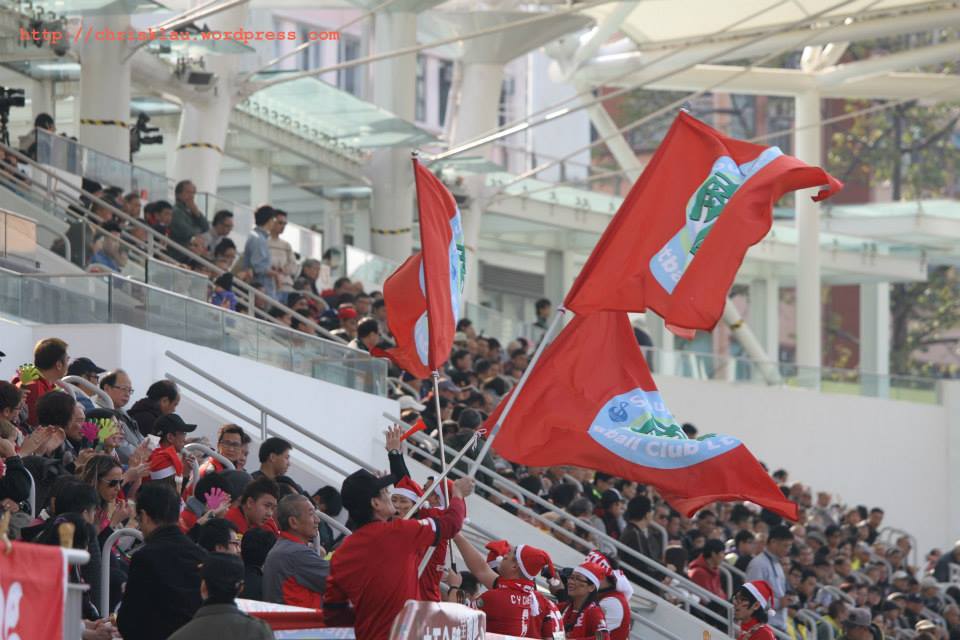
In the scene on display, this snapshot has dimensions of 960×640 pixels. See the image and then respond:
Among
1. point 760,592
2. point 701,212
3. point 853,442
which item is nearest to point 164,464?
point 701,212

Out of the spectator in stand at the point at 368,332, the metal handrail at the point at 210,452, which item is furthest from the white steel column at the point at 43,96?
the metal handrail at the point at 210,452

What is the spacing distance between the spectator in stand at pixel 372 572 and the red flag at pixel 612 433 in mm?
3001

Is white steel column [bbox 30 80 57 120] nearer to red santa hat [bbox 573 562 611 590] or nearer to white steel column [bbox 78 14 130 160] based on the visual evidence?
white steel column [bbox 78 14 130 160]

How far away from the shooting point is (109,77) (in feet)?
83.9

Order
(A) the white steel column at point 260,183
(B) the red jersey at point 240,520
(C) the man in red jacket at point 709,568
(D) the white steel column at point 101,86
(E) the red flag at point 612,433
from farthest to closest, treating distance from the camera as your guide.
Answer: (A) the white steel column at point 260,183 → (D) the white steel column at point 101,86 → (C) the man in red jacket at point 709,568 → (E) the red flag at point 612,433 → (B) the red jersey at point 240,520

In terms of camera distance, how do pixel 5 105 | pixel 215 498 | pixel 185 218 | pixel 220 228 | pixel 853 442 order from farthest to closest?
pixel 853 442
pixel 5 105
pixel 220 228
pixel 185 218
pixel 215 498

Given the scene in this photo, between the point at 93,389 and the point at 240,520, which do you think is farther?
the point at 93,389

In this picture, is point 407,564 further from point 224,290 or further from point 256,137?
point 256,137

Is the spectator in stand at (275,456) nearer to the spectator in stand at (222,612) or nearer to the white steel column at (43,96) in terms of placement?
the spectator in stand at (222,612)

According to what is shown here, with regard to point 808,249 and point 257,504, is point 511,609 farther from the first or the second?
point 808,249

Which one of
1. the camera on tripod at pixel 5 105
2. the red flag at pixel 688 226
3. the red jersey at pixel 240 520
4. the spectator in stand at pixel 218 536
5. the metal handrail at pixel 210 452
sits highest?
the camera on tripod at pixel 5 105

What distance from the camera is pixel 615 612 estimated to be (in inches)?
522

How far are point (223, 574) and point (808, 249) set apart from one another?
32234 millimetres

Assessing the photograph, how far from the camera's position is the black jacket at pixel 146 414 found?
13.4 metres
